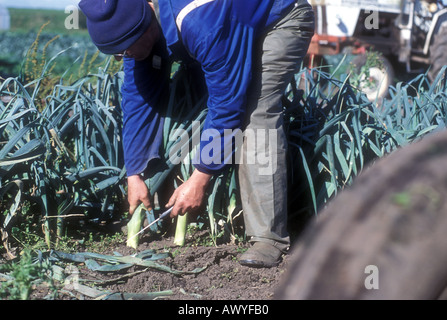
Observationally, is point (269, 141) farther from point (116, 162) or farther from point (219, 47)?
point (116, 162)

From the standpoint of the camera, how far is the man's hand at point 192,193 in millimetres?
2500

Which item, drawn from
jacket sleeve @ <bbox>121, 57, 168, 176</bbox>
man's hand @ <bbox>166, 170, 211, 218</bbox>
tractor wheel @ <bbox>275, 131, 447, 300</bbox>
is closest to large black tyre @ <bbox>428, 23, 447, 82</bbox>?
jacket sleeve @ <bbox>121, 57, 168, 176</bbox>

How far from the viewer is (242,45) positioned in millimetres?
2389

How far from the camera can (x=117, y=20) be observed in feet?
7.75

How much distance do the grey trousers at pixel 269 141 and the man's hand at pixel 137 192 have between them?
0.45 meters

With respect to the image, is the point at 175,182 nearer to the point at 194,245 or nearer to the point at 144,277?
the point at 194,245

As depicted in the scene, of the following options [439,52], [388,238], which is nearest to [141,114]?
[388,238]

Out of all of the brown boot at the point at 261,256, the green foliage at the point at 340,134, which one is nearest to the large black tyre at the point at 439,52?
the green foliage at the point at 340,134

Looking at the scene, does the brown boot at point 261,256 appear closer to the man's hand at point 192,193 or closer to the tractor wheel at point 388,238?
the man's hand at point 192,193

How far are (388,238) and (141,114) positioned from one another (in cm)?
211

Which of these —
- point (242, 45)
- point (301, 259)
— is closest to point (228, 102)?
point (242, 45)

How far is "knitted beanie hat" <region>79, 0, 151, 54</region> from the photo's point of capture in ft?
7.75

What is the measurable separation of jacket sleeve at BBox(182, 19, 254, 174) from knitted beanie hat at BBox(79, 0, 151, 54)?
207 millimetres
